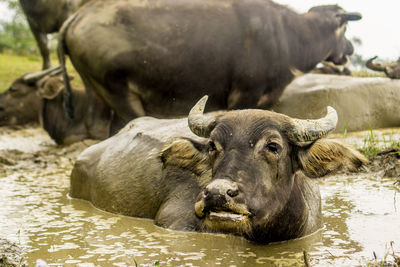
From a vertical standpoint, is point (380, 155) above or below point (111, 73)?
below

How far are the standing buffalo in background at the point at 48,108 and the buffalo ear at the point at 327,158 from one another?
538 centimetres

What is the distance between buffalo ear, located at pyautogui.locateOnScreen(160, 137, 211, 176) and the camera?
13.1ft

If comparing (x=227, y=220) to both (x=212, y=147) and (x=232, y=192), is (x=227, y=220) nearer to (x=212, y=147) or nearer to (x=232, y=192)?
(x=232, y=192)

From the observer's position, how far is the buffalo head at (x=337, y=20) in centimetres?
909

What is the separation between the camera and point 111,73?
23.6 feet

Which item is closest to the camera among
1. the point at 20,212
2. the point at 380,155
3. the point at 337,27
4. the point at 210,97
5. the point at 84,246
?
the point at 84,246

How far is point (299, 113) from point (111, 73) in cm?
352

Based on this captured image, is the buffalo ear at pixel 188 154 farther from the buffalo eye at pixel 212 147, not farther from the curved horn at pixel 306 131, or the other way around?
the curved horn at pixel 306 131

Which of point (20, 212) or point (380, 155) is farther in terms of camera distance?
point (380, 155)

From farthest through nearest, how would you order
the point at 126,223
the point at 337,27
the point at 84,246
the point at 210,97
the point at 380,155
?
1. the point at 337,27
2. the point at 210,97
3. the point at 380,155
4. the point at 126,223
5. the point at 84,246

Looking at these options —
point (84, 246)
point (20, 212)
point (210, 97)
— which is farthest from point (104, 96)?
point (84, 246)

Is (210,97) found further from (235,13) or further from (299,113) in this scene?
(299,113)

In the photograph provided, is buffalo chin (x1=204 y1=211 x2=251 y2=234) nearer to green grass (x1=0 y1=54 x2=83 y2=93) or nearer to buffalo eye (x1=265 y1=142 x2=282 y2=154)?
buffalo eye (x1=265 y1=142 x2=282 y2=154)

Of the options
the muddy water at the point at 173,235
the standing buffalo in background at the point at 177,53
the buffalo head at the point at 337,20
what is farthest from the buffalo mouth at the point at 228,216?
the buffalo head at the point at 337,20
